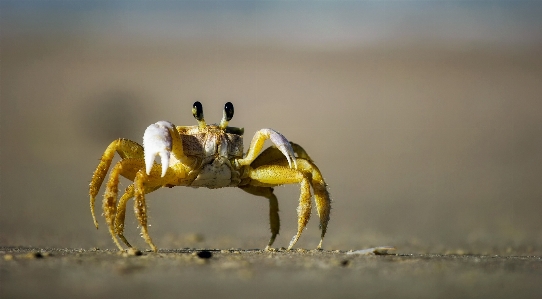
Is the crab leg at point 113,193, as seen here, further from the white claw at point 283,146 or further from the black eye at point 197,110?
the white claw at point 283,146

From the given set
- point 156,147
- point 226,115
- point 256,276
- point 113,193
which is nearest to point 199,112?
point 226,115

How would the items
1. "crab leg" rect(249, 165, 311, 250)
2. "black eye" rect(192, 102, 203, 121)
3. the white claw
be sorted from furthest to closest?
"black eye" rect(192, 102, 203, 121) < the white claw < "crab leg" rect(249, 165, 311, 250)

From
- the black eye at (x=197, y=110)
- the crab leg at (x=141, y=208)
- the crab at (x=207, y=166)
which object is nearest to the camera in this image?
the crab leg at (x=141, y=208)

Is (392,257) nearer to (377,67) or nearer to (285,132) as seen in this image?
(285,132)

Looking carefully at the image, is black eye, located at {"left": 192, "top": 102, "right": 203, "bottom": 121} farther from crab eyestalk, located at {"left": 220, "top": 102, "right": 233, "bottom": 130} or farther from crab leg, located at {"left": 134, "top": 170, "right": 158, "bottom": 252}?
crab leg, located at {"left": 134, "top": 170, "right": 158, "bottom": 252}

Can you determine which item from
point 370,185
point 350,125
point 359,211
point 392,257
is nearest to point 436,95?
point 350,125

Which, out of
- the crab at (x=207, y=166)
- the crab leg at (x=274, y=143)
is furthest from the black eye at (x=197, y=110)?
the crab leg at (x=274, y=143)

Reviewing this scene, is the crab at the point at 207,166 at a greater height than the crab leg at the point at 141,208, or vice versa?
the crab at the point at 207,166

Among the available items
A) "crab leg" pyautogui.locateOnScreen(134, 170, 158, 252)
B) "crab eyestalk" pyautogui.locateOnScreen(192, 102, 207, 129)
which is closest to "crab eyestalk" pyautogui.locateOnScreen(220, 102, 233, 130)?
"crab eyestalk" pyautogui.locateOnScreen(192, 102, 207, 129)
